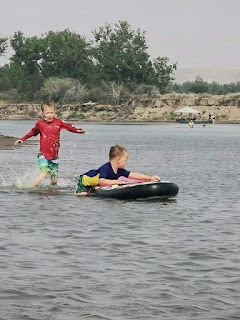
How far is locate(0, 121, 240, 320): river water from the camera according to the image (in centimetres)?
814

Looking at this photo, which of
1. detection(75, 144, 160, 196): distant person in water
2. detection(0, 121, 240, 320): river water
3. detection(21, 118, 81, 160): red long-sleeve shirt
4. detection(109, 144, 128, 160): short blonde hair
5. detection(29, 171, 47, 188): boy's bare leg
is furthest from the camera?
detection(29, 171, 47, 188): boy's bare leg

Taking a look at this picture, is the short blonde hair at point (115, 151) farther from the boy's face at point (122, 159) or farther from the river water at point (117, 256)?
the river water at point (117, 256)

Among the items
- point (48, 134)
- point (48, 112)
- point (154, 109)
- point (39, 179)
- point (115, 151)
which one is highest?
point (48, 112)

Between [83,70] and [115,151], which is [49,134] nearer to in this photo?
[115,151]

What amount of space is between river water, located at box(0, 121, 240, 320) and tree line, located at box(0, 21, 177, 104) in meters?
104

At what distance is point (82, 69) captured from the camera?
13450 cm

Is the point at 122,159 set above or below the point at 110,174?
above

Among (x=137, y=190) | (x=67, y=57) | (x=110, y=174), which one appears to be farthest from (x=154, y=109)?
(x=137, y=190)

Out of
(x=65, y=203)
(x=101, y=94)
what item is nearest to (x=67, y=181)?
(x=65, y=203)

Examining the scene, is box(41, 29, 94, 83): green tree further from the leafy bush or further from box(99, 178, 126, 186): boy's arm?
box(99, 178, 126, 186): boy's arm

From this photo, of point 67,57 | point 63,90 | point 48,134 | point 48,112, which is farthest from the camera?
point 67,57

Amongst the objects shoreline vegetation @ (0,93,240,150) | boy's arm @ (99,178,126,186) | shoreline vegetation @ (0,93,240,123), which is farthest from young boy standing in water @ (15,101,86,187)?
shoreline vegetation @ (0,93,240,150)

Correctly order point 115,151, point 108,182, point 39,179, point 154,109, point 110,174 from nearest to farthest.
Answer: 1. point 115,151
2. point 108,182
3. point 110,174
4. point 39,179
5. point 154,109

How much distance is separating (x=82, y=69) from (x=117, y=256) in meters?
125
